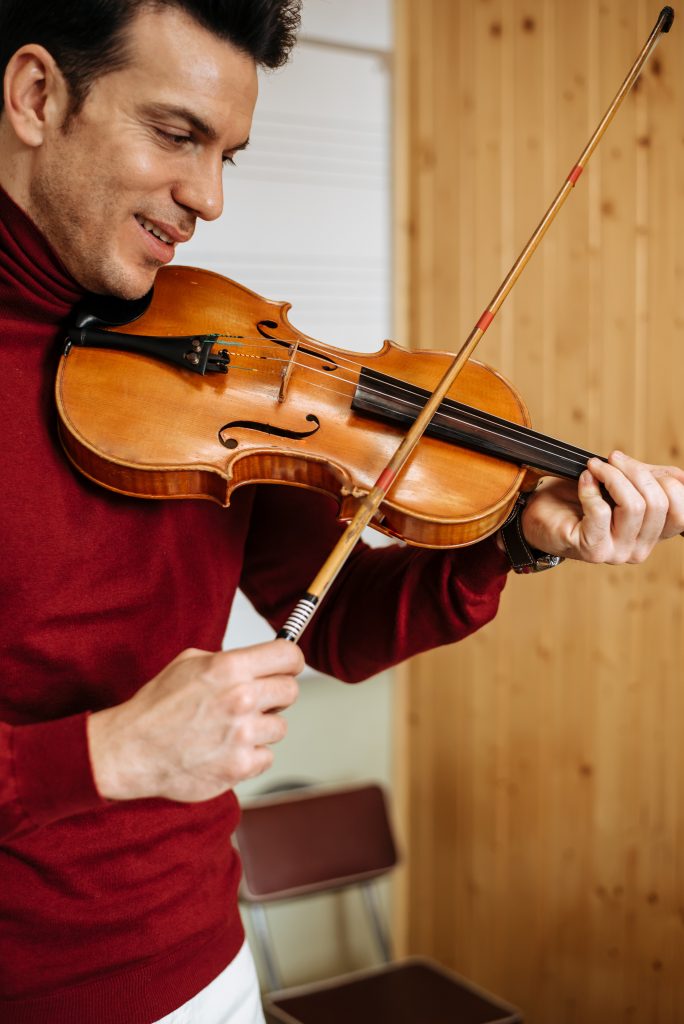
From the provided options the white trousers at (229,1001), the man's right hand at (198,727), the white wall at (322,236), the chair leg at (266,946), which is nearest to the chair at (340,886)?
the chair leg at (266,946)

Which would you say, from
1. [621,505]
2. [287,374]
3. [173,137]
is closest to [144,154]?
[173,137]

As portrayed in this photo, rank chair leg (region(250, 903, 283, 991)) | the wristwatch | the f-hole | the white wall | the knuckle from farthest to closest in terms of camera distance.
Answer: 1. the white wall
2. chair leg (region(250, 903, 283, 991))
3. the f-hole
4. the wristwatch
5. the knuckle

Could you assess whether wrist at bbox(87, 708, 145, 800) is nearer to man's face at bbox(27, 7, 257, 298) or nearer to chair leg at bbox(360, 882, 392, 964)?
man's face at bbox(27, 7, 257, 298)

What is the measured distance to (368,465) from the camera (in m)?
1.28

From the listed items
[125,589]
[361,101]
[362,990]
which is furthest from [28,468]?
[361,101]

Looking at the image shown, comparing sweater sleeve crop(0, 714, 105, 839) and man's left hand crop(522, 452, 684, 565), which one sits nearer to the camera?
sweater sleeve crop(0, 714, 105, 839)

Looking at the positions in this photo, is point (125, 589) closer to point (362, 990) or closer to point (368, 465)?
point (368, 465)

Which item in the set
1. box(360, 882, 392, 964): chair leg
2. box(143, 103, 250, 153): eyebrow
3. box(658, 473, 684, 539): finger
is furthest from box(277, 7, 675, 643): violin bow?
box(360, 882, 392, 964): chair leg

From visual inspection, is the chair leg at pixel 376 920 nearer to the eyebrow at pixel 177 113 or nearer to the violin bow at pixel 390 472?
the violin bow at pixel 390 472

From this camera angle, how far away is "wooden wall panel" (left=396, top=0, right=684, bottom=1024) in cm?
244

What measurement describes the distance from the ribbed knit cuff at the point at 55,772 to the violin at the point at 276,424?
13.0 inches

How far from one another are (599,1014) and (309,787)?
894mm

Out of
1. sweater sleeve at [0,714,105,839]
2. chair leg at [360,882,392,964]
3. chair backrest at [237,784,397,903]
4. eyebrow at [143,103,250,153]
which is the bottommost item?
chair leg at [360,882,392,964]

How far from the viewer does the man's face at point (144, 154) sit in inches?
46.3
